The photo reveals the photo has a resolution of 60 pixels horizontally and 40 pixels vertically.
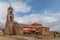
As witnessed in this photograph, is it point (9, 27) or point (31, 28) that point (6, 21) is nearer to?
point (9, 27)

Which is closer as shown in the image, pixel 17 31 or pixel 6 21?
pixel 17 31

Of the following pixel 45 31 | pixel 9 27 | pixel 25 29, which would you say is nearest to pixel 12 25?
pixel 9 27

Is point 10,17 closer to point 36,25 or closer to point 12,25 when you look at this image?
point 12,25

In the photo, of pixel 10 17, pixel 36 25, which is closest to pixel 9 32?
pixel 10 17

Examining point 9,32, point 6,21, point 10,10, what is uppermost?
point 10,10

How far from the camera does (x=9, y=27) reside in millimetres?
61500

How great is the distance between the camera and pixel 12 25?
61.7 m

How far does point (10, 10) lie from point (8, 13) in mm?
1386

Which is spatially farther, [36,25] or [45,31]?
[36,25]

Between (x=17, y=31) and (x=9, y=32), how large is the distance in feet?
11.3

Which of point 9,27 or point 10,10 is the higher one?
point 10,10

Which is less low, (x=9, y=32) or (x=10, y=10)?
(x=10, y=10)

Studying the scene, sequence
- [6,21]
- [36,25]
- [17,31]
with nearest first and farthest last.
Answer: [17,31] → [6,21] → [36,25]

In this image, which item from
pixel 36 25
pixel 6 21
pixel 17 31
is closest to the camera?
pixel 17 31
